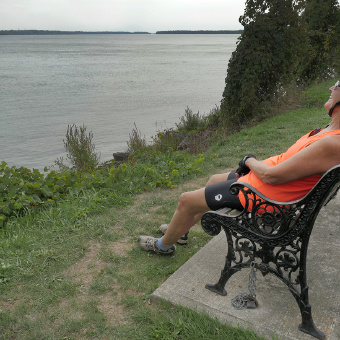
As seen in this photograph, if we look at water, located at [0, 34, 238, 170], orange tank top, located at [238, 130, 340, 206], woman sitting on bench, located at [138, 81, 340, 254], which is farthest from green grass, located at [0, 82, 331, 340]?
water, located at [0, 34, 238, 170]

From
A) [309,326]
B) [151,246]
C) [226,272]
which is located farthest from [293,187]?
[151,246]

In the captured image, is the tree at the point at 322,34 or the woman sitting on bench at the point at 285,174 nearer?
the woman sitting on bench at the point at 285,174

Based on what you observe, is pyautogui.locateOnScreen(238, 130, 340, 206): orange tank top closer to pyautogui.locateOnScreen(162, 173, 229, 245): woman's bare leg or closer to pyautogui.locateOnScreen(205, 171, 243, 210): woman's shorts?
pyautogui.locateOnScreen(205, 171, 243, 210): woman's shorts

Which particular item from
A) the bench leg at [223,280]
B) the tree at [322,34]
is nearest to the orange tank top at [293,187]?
the bench leg at [223,280]

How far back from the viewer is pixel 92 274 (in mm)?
3242

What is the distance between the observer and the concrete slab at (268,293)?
2.44m

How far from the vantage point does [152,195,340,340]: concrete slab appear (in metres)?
2.44

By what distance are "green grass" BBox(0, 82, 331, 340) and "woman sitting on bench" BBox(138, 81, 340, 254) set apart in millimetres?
557

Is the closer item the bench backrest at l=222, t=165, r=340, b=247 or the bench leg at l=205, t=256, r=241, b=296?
the bench backrest at l=222, t=165, r=340, b=247

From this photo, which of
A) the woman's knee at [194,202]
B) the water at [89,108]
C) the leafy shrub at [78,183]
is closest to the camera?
the woman's knee at [194,202]

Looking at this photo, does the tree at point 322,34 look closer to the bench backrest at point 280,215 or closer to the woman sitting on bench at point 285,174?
the woman sitting on bench at point 285,174

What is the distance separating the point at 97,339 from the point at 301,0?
10882 millimetres

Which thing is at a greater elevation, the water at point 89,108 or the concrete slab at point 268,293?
the concrete slab at point 268,293

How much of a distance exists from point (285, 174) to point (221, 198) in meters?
0.54
